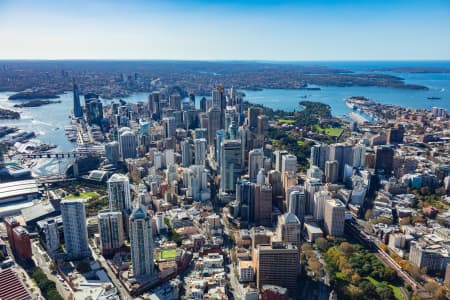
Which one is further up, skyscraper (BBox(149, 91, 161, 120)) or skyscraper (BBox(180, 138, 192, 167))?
skyscraper (BBox(149, 91, 161, 120))

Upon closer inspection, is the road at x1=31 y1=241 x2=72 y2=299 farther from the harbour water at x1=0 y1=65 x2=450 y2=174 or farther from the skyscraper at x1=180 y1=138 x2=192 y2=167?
the harbour water at x1=0 y1=65 x2=450 y2=174

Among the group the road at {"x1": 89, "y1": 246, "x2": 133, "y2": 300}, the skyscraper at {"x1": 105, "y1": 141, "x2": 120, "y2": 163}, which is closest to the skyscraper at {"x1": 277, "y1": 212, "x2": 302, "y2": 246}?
the road at {"x1": 89, "y1": 246, "x2": 133, "y2": 300}

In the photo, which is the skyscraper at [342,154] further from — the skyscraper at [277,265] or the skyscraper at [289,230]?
the skyscraper at [277,265]

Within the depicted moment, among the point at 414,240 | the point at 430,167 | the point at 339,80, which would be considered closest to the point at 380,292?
the point at 414,240

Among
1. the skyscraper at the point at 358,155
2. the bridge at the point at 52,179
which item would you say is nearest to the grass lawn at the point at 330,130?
the skyscraper at the point at 358,155

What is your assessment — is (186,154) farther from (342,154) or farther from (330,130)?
(330,130)

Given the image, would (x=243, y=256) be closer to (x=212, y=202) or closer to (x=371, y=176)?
(x=212, y=202)

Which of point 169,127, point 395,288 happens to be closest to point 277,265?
point 395,288
